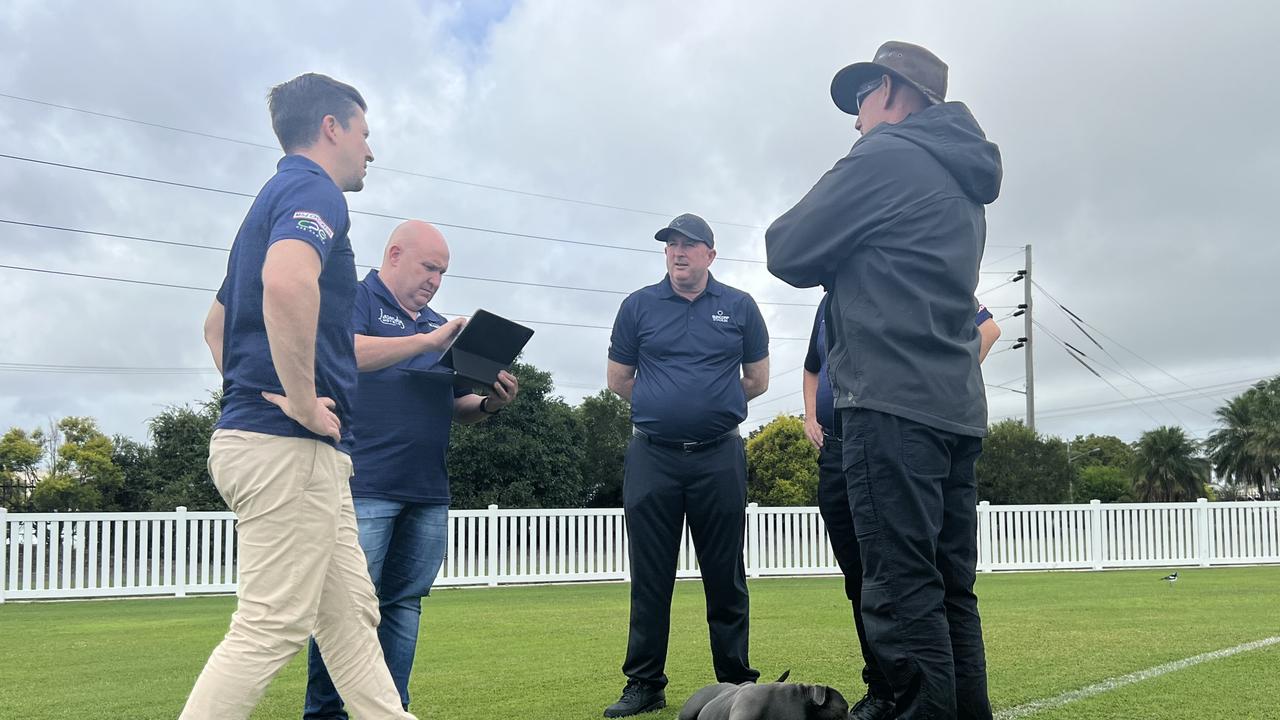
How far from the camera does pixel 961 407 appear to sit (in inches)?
94.4

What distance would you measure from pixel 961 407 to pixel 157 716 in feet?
11.4

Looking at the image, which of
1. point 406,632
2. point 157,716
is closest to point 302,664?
point 157,716

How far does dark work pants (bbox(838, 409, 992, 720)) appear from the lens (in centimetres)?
221

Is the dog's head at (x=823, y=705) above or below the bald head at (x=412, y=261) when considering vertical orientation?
below

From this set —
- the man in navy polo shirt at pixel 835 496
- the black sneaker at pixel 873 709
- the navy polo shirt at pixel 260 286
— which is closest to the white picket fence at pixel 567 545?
the man in navy polo shirt at pixel 835 496

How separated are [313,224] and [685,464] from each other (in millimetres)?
2196

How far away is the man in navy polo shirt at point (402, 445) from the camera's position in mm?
3131

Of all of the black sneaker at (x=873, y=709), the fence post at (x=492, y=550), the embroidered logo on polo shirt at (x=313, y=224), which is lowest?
the fence post at (x=492, y=550)

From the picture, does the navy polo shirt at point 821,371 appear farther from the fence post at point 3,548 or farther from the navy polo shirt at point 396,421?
the fence post at point 3,548

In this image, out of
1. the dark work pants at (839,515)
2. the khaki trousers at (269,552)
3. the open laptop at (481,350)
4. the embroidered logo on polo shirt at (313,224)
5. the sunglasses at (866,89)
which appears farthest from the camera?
the dark work pants at (839,515)

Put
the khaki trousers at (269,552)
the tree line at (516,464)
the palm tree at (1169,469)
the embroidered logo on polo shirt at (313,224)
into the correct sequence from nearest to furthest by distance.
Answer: the khaki trousers at (269,552) → the embroidered logo on polo shirt at (313,224) → the tree line at (516,464) → the palm tree at (1169,469)

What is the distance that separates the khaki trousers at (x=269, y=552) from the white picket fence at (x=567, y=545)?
28.7 ft

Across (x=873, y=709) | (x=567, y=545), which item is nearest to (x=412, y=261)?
(x=873, y=709)

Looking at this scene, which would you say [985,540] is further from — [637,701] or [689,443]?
[637,701]
